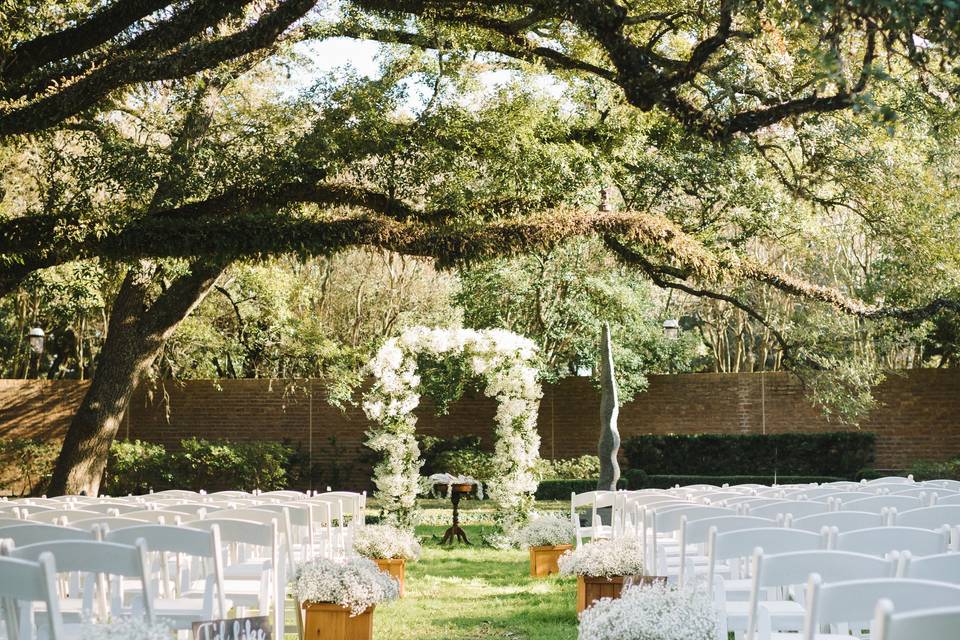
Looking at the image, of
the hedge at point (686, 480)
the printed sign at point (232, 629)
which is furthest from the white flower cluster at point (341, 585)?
the hedge at point (686, 480)

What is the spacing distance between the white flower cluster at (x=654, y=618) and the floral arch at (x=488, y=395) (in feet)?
25.7

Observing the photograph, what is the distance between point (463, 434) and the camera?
2089 centimetres

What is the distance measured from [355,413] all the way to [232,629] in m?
16.7

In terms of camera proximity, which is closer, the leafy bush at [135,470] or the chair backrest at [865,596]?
the chair backrest at [865,596]

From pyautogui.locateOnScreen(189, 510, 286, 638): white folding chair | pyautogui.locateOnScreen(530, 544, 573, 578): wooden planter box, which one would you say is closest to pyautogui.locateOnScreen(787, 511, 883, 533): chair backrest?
pyautogui.locateOnScreen(189, 510, 286, 638): white folding chair

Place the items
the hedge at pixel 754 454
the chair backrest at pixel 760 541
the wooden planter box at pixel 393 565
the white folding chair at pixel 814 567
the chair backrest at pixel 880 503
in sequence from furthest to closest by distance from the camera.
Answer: the hedge at pixel 754 454
the wooden planter box at pixel 393 565
the chair backrest at pixel 880 503
the chair backrest at pixel 760 541
the white folding chair at pixel 814 567

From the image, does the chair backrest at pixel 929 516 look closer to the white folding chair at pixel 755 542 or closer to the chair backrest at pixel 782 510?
the chair backrest at pixel 782 510

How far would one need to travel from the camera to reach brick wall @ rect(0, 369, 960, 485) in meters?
20.0

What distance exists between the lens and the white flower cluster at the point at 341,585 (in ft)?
18.3

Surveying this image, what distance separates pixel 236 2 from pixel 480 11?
Answer: 297 centimetres

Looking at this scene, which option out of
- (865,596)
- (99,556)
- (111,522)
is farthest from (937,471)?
(99,556)

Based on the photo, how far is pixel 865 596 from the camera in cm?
287

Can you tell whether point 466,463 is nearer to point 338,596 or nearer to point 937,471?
point 937,471

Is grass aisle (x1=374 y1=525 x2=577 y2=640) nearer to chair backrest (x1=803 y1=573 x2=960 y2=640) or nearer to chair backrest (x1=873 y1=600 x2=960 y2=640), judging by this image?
chair backrest (x1=803 y1=573 x2=960 y2=640)
